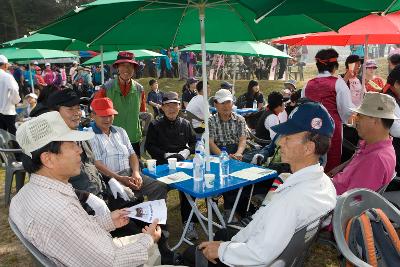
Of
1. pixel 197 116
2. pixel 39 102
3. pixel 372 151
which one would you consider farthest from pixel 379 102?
pixel 197 116

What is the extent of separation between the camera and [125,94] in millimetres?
5008

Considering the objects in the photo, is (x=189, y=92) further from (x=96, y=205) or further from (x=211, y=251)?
(x=211, y=251)

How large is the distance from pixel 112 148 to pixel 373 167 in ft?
9.17

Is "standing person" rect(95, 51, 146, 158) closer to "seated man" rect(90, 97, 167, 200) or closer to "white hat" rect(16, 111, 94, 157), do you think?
"seated man" rect(90, 97, 167, 200)

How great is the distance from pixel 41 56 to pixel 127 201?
23.2 feet

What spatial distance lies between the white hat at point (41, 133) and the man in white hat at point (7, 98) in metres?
6.48

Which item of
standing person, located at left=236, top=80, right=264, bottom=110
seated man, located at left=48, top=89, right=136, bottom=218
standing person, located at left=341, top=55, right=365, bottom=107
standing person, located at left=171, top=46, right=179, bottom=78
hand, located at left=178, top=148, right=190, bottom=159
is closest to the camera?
seated man, located at left=48, top=89, right=136, bottom=218

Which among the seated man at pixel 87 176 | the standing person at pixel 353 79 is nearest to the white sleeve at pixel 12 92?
the seated man at pixel 87 176

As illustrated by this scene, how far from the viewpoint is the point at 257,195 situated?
382 centimetres

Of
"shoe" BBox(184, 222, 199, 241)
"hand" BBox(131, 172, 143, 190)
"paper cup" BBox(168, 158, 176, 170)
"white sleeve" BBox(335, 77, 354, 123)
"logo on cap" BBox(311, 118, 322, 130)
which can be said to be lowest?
"shoe" BBox(184, 222, 199, 241)

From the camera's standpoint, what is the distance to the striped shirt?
13.3 feet

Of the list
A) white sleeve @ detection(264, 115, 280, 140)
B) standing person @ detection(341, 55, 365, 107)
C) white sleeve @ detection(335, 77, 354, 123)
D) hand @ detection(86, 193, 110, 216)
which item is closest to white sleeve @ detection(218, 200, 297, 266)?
hand @ detection(86, 193, 110, 216)

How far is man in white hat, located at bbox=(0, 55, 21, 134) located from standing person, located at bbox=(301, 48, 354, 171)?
21.2ft

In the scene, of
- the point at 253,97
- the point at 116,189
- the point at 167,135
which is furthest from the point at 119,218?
the point at 253,97
